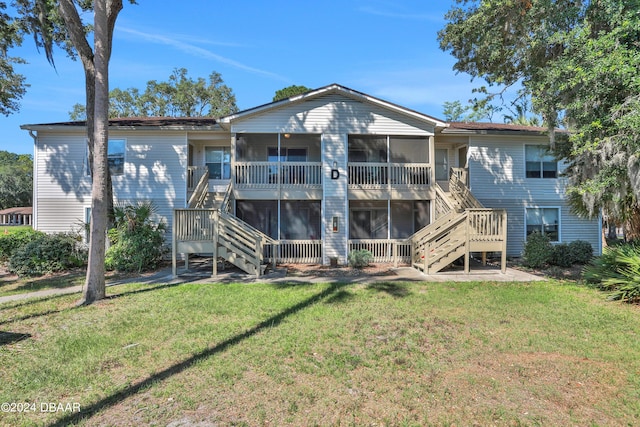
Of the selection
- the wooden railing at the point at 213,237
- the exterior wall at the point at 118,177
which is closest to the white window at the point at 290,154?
the exterior wall at the point at 118,177

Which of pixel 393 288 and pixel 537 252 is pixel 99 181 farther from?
pixel 537 252

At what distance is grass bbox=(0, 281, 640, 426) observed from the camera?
3455mm

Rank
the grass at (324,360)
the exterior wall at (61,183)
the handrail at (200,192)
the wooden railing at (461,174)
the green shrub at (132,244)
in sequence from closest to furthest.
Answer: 1. the grass at (324,360)
2. the green shrub at (132,244)
3. the handrail at (200,192)
4. the exterior wall at (61,183)
5. the wooden railing at (461,174)

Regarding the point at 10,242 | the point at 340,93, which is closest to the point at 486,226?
the point at 340,93

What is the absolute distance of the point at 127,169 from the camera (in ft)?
47.0

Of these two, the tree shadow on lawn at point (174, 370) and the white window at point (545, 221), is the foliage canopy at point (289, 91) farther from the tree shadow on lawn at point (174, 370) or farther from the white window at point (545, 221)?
the tree shadow on lawn at point (174, 370)

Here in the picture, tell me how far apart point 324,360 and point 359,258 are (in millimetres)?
7932

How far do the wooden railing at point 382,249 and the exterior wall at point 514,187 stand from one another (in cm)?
435

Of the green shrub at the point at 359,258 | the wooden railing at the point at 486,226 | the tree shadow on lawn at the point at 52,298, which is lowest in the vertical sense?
the tree shadow on lawn at the point at 52,298

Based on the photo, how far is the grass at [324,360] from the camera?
136 inches

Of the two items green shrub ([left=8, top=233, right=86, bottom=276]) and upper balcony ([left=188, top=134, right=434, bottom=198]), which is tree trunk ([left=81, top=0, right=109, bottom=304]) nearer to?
green shrub ([left=8, top=233, right=86, bottom=276])

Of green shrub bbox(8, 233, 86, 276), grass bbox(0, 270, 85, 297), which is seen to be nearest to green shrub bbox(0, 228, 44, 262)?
grass bbox(0, 270, 85, 297)

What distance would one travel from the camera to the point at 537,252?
1217cm

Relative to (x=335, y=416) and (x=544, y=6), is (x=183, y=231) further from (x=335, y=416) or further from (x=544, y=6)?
(x=544, y=6)
